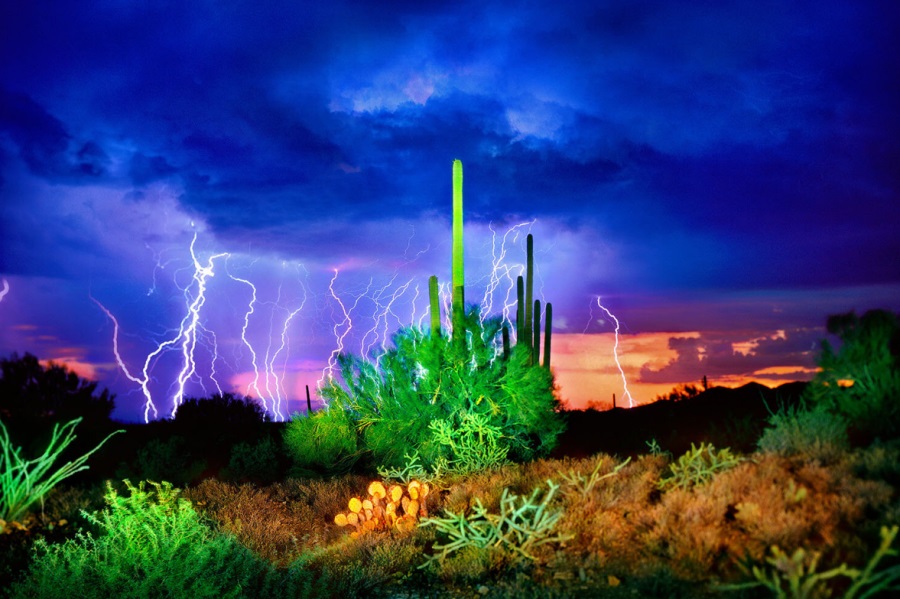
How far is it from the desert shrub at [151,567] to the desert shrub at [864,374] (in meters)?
5.44

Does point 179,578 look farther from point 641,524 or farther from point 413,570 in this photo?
point 641,524

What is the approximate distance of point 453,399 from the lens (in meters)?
11.6

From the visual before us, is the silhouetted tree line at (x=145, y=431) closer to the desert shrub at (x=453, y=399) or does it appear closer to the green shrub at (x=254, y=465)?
the green shrub at (x=254, y=465)

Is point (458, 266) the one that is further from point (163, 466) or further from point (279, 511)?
point (163, 466)

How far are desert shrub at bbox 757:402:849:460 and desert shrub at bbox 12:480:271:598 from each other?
15.5 feet

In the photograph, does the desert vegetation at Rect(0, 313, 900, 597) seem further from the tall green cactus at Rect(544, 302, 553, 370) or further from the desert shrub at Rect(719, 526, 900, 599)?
the tall green cactus at Rect(544, 302, 553, 370)

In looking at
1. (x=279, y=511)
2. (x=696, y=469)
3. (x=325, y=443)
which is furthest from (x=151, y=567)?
(x=325, y=443)

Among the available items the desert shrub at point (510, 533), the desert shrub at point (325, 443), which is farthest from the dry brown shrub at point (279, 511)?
the desert shrub at point (510, 533)

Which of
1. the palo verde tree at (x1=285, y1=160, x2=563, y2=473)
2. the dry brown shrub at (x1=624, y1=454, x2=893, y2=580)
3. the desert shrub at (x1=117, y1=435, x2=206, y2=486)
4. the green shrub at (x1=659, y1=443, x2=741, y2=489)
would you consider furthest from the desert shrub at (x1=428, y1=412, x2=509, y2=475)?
the desert shrub at (x1=117, y1=435, x2=206, y2=486)

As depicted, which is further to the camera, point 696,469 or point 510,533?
point 696,469

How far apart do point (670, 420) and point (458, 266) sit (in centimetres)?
1052

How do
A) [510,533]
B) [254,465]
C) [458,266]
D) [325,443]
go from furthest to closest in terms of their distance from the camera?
[254,465], [458,266], [325,443], [510,533]

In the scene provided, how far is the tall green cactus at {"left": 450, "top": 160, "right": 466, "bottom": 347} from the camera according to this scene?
12980 mm

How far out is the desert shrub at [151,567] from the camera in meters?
5.96
